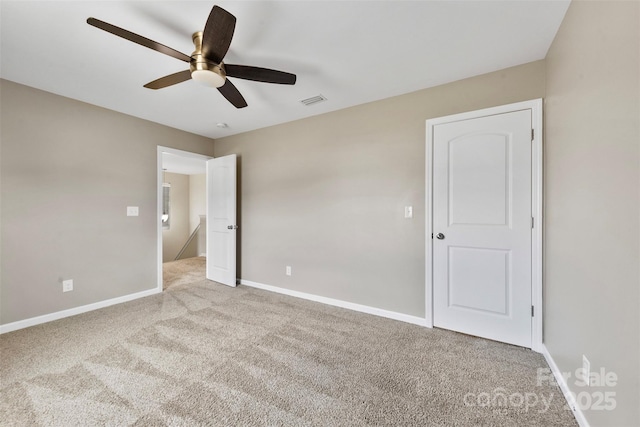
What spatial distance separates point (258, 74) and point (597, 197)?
2094 millimetres

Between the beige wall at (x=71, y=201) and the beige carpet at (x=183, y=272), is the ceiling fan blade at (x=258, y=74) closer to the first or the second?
the beige wall at (x=71, y=201)

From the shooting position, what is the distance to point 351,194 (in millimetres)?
2977

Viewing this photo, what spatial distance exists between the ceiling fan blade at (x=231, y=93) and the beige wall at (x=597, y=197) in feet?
7.01

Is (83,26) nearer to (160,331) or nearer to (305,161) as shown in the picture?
(305,161)

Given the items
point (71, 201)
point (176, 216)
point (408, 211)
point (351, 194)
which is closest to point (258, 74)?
point (351, 194)

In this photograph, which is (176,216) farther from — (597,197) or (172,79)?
(597,197)

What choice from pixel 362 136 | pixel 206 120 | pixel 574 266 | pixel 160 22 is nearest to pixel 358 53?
pixel 362 136

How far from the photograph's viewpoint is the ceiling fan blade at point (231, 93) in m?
1.93

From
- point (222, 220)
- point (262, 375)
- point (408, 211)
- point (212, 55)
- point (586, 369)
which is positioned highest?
point (212, 55)

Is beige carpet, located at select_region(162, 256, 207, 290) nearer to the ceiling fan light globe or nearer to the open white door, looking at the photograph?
the open white door

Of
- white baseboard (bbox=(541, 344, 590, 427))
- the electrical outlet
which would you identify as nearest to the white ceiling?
the electrical outlet

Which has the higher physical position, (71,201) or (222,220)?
(71,201)

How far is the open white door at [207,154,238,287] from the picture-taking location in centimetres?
383

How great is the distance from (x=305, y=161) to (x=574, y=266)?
8.87ft
